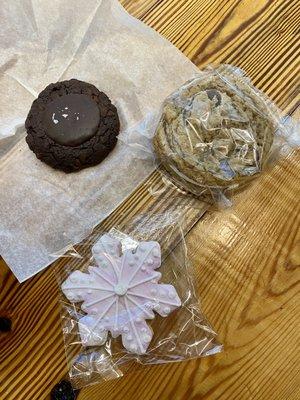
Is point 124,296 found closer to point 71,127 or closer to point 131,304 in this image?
point 131,304

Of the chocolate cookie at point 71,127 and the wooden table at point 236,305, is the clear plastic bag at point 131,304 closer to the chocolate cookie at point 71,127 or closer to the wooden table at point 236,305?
the wooden table at point 236,305

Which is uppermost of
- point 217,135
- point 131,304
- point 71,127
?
point 217,135

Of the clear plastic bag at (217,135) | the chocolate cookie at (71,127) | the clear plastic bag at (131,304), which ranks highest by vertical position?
the clear plastic bag at (217,135)

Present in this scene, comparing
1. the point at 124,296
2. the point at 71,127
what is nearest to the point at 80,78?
the point at 71,127

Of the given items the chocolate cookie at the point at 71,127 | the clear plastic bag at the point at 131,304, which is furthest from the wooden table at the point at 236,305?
the chocolate cookie at the point at 71,127

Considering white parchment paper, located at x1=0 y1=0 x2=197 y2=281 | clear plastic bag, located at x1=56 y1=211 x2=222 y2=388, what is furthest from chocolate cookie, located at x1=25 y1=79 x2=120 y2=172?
clear plastic bag, located at x1=56 y1=211 x2=222 y2=388

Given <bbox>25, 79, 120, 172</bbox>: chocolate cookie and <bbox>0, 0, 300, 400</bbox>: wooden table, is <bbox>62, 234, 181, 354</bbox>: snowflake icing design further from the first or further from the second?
<bbox>25, 79, 120, 172</bbox>: chocolate cookie
